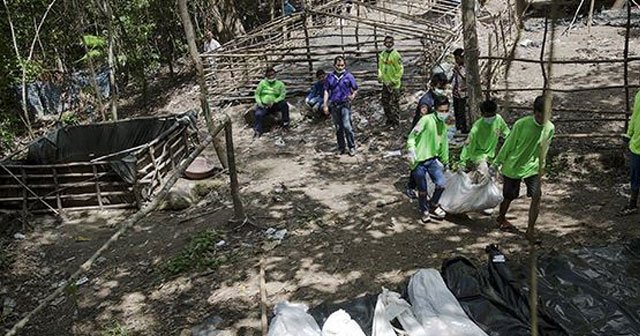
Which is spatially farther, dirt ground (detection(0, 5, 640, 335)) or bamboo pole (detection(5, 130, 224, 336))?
dirt ground (detection(0, 5, 640, 335))

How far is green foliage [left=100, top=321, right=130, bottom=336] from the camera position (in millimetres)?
4470

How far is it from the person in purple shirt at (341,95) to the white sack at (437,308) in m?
4.22

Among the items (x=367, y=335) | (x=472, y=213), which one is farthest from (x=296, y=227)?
(x=367, y=335)

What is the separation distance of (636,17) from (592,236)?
9320 mm

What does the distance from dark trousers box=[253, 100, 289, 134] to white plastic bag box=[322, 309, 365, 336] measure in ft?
22.3

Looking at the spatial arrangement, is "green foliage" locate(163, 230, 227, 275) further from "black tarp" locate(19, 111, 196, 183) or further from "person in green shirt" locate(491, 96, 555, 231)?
"black tarp" locate(19, 111, 196, 183)

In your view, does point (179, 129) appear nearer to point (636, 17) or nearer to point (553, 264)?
point (553, 264)

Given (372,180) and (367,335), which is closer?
(367,335)

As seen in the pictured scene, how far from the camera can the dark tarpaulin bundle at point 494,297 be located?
3.46m

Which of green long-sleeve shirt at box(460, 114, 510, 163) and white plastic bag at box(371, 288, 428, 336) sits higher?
green long-sleeve shirt at box(460, 114, 510, 163)

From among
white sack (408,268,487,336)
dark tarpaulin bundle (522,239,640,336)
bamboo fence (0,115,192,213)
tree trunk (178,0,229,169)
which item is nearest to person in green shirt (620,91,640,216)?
dark tarpaulin bundle (522,239,640,336)

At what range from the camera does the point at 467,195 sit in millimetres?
5199

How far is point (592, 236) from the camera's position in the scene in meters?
4.80

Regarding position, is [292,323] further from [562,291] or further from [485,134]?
[485,134]
